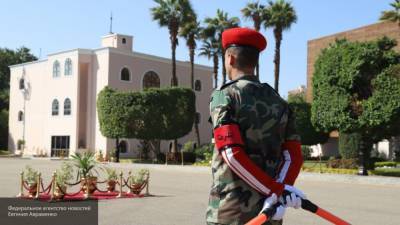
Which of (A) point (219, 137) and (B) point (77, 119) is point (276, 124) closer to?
(A) point (219, 137)

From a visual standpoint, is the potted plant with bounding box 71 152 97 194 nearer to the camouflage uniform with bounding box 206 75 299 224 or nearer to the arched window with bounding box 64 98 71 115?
the camouflage uniform with bounding box 206 75 299 224

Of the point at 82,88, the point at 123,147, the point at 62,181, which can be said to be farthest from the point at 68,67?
the point at 62,181

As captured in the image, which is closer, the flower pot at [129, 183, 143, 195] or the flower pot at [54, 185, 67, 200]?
the flower pot at [54, 185, 67, 200]

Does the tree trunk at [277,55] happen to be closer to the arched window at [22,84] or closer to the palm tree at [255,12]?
the palm tree at [255,12]

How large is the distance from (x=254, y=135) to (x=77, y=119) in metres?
48.0

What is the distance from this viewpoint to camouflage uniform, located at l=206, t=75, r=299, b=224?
3.13 metres

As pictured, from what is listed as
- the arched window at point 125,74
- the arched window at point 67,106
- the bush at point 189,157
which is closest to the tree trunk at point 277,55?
the bush at point 189,157

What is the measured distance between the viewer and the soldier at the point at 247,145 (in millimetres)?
3059

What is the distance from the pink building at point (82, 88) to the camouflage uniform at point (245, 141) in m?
45.0

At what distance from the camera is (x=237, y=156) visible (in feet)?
9.95

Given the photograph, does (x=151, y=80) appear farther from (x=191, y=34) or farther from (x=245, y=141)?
(x=245, y=141)

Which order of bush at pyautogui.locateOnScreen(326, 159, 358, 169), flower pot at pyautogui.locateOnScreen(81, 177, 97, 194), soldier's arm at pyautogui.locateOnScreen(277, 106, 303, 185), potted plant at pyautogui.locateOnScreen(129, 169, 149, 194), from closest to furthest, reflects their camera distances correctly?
soldier's arm at pyautogui.locateOnScreen(277, 106, 303, 185) < flower pot at pyautogui.locateOnScreen(81, 177, 97, 194) < potted plant at pyautogui.locateOnScreen(129, 169, 149, 194) < bush at pyautogui.locateOnScreen(326, 159, 358, 169)

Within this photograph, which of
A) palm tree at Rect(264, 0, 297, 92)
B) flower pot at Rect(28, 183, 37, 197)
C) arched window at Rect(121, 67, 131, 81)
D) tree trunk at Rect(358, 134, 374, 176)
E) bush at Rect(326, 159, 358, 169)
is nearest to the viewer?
flower pot at Rect(28, 183, 37, 197)

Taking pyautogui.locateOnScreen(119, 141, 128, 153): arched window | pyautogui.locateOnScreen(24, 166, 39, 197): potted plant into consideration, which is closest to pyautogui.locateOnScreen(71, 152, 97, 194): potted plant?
pyautogui.locateOnScreen(24, 166, 39, 197): potted plant
